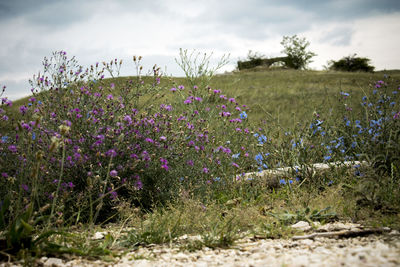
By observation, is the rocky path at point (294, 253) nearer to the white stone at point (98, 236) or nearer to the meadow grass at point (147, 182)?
the meadow grass at point (147, 182)

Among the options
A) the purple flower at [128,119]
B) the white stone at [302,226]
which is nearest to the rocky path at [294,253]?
the white stone at [302,226]

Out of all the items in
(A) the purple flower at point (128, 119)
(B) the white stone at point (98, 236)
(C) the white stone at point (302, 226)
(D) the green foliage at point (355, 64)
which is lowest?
(C) the white stone at point (302, 226)

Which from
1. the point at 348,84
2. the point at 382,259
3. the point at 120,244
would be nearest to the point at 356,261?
the point at 382,259

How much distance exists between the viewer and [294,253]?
200cm

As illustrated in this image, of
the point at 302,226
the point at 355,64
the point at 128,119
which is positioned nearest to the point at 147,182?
the point at 128,119

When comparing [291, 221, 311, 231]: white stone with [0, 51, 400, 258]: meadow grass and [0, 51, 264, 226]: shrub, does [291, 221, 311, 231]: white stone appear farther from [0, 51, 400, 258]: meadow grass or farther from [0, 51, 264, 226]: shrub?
[0, 51, 264, 226]: shrub

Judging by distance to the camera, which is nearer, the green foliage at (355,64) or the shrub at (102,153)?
the shrub at (102,153)

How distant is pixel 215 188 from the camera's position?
3.96 metres

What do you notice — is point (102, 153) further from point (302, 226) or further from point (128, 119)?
point (302, 226)

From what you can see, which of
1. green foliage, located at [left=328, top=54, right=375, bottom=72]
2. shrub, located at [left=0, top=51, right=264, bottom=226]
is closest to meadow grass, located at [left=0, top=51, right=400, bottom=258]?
shrub, located at [left=0, top=51, right=264, bottom=226]

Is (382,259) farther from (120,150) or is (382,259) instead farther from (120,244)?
(120,150)

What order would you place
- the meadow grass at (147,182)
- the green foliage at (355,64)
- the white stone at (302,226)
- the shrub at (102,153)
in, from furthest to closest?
the green foliage at (355,64), the shrub at (102,153), the white stone at (302,226), the meadow grass at (147,182)

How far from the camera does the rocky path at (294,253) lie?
1750mm

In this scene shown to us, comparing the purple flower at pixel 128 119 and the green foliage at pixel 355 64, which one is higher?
the green foliage at pixel 355 64
